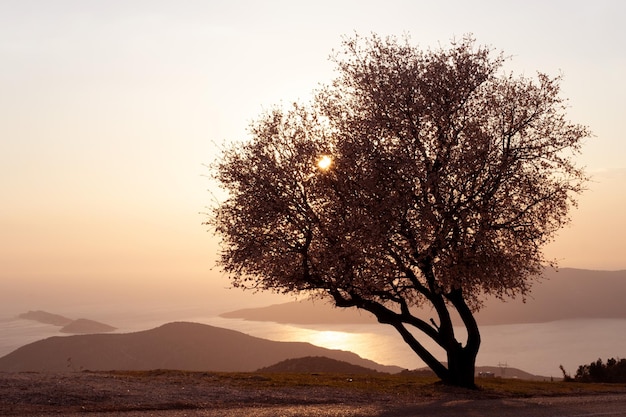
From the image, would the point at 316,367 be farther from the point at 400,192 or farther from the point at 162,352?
the point at 162,352

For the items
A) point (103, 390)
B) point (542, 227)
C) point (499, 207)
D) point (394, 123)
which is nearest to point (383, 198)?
point (394, 123)

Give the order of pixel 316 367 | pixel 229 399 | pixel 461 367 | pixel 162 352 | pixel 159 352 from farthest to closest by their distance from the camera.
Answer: pixel 159 352, pixel 162 352, pixel 316 367, pixel 461 367, pixel 229 399

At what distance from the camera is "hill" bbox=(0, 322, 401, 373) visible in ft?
547

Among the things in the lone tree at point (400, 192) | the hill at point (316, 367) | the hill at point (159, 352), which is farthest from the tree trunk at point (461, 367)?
the hill at point (159, 352)

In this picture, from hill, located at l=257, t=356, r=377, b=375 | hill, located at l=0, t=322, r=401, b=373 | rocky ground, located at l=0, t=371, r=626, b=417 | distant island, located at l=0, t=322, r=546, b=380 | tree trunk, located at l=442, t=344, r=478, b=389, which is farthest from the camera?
hill, located at l=0, t=322, r=401, b=373

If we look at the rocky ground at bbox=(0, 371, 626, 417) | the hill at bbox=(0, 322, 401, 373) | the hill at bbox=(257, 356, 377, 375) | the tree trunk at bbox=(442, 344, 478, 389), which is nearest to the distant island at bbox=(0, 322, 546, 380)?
the hill at bbox=(0, 322, 401, 373)

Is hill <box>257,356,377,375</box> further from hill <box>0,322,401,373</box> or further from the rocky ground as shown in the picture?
hill <box>0,322,401,373</box>

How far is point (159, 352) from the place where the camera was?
178 metres

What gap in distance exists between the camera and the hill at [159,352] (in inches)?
6565

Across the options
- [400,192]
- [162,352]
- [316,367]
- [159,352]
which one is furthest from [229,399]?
[159,352]

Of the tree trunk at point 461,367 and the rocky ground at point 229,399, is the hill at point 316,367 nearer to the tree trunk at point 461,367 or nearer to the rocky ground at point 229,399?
the tree trunk at point 461,367

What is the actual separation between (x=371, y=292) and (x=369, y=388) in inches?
168

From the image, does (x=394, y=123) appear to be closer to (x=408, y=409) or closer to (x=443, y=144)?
(x=443, y=144)

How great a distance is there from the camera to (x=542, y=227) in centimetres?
3067
